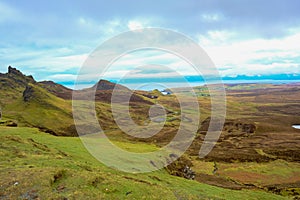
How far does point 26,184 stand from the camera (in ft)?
66.4

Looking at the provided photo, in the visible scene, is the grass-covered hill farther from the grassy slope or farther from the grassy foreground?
the grassy slope

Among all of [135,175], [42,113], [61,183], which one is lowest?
[135,175]

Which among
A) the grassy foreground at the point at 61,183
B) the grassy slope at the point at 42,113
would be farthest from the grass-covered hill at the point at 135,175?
the grassy slope at the point at 42,113

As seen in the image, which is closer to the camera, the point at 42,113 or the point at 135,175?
the point at 135,175

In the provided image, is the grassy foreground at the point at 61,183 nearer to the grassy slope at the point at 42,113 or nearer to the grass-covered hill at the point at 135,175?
the grass-covered hill at the point at 135,175

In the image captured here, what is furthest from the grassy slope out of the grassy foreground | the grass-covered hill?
the grassy foreground

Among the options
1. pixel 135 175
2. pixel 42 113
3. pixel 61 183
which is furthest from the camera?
pixel 42 113

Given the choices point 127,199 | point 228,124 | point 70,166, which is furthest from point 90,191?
point 228,124

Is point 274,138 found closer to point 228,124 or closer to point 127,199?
point 228,124

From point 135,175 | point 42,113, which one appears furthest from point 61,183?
point 42,113

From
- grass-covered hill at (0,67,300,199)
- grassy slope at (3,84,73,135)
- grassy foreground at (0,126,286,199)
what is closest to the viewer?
grassy foreground at (0,126,286,199)

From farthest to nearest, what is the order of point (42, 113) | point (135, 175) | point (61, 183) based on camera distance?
point (42, 113) → point (135, 175) → point (61, 183)

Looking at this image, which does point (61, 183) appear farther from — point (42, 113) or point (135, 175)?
point (42, 113)

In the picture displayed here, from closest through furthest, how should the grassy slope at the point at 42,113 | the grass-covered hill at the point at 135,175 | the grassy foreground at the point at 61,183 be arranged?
the grassy foreground at the point at 61,183 → the grass-covered hill at the point at 135,175 → the grassy slope at the point at 42,113
